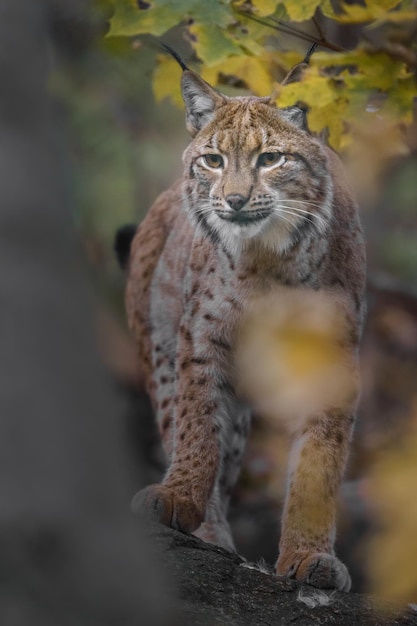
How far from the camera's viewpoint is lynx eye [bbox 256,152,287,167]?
460cm

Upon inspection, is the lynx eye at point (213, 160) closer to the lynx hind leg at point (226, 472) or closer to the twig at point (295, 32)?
the twig at point (295, 32)

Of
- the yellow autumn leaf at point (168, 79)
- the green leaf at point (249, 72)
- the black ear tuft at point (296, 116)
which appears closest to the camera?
the black ear tuft at point (296, 116)

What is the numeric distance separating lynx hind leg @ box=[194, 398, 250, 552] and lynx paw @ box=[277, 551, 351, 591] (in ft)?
2.14

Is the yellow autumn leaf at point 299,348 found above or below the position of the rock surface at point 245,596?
above

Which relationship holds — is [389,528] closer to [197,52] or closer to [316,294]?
[316,294]

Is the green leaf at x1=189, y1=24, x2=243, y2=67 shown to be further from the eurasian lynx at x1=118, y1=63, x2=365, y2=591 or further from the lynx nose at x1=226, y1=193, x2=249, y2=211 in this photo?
the lynx nose at x1=226, y1=193, x2=249, y2=211

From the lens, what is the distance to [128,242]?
607 centimetres

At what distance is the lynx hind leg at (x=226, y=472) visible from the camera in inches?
198

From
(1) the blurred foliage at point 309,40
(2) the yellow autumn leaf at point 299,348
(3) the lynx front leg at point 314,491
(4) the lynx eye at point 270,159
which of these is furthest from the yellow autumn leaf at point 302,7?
(3) the lynx front leg at point 314,491

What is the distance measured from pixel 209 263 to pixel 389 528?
4.74ft

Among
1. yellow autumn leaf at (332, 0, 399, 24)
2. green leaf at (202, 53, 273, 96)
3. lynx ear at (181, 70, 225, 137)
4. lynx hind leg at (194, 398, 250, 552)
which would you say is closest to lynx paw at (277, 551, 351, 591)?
lynx hind leg at (194, 398, 250, 552)

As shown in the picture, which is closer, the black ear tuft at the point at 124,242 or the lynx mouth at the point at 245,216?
the lynx mouth at the point at 245,216

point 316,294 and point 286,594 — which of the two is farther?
point 316,294

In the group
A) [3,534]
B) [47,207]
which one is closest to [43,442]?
[3,534]
